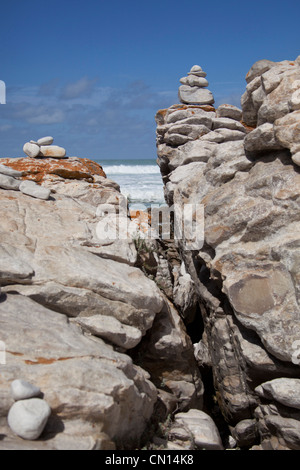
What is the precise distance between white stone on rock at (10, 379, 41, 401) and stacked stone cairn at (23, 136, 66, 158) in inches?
339

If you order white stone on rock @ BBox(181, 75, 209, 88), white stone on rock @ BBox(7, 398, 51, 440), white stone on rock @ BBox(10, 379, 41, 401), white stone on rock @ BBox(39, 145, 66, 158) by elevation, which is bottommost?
white stone on rock @ BBox(7, 398, 51, 440)

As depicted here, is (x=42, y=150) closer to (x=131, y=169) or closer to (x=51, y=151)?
(x=51, y=151)

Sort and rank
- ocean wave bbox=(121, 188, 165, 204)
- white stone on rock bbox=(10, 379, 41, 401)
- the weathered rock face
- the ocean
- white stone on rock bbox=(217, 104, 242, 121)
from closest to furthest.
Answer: white stone on rock bbox=(10, 379, 41, 401) → the weathered rock face → white stone on rock bbox=(217, 104, 242, 121) → ocean wave bbox=(121, 188, 165, 204) → the ocean

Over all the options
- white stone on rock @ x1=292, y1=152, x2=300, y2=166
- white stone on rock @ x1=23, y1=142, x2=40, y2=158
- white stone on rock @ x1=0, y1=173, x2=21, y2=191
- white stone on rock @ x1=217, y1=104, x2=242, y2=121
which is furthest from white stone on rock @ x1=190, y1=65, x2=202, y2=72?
white stone on rock @ x1=292, y1=152, x2=300, y2=166

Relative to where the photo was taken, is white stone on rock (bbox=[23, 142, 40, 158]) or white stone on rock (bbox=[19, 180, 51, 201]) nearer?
white stone on rock (bbox=[19, 180, 51, 201])

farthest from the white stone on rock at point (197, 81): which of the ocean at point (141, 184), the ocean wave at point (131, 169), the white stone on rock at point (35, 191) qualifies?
the ocean wave at point (131, 169)

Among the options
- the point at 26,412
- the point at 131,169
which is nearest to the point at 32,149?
the point at 26,412

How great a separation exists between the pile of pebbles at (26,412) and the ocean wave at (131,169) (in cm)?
6199

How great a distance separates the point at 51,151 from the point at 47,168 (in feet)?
3.62

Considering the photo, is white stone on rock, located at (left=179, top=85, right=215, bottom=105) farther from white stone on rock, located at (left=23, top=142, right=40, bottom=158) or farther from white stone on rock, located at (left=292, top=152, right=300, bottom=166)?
white stone on rock, located at (left=292, top=152, right=300, bottom=166)

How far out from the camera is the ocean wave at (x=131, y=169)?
66.2 meters

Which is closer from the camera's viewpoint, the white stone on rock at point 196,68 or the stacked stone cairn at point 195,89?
the stacked stone cairn at point 195,89

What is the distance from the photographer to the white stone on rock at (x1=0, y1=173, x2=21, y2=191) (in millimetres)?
8820

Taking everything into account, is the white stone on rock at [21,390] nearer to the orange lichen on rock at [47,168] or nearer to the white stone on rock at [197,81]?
the orange lichen on rock at [47,168]
